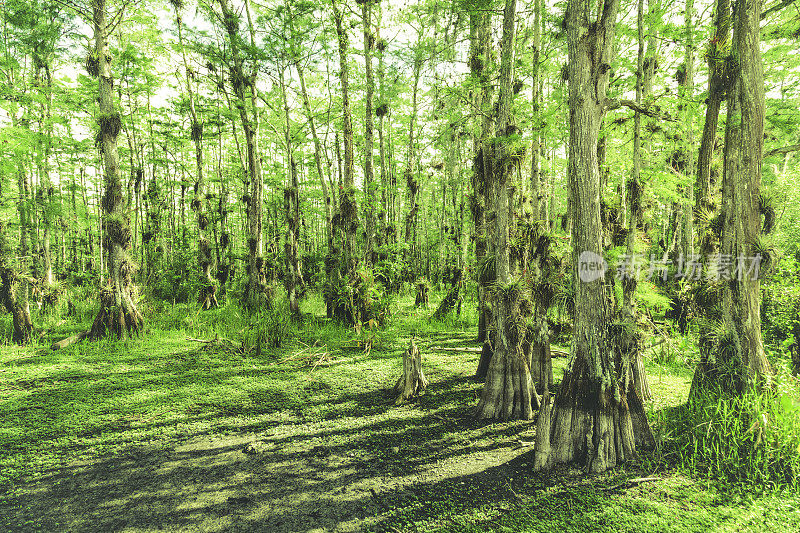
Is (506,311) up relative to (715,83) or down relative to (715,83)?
down

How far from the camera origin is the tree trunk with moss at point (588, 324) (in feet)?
11.3

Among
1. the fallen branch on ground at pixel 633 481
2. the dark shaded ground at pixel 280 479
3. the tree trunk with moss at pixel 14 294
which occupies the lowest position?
the fallen branch on ground at pixel 633 481

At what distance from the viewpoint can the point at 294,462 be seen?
3771 mm

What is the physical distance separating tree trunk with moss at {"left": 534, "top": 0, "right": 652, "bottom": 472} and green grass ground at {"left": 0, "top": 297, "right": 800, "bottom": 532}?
28cm

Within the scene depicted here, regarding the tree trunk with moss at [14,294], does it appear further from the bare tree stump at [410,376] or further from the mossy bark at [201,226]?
the bare tree stump at [410,376]

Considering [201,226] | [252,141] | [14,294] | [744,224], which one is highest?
[252,141]

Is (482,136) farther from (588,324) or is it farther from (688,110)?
(688,110)

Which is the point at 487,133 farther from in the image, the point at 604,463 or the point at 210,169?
the point at 210,169

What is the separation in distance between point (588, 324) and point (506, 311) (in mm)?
1273

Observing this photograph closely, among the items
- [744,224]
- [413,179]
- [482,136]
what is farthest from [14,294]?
[744,224]

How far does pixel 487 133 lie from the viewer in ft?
19.5

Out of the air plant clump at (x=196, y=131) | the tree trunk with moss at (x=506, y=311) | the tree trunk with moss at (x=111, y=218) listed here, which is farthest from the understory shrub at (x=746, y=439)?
the air plant clump at (x=196, y=131)

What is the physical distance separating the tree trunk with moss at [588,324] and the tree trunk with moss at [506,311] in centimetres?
100

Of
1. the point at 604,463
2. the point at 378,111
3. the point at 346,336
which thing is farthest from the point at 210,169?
the point at 604,463
